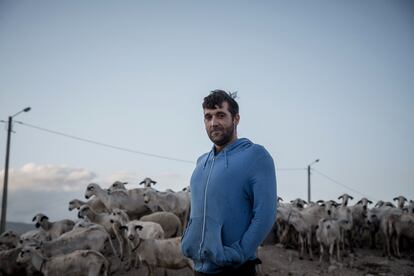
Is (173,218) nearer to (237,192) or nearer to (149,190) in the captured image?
(149,190)

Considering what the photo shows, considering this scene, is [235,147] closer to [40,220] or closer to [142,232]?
[142,232]

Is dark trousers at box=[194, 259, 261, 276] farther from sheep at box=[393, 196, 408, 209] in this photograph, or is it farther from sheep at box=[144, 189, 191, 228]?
sheep at box=[393, 196, 408, 209]

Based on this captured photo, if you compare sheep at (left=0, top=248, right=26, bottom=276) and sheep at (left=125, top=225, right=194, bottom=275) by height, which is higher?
sheep at (left=125, top=225, right=194, bottom=275)

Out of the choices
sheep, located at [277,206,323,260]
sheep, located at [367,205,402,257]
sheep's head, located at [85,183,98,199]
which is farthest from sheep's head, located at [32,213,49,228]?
sheep, located at [367,205,402,257]

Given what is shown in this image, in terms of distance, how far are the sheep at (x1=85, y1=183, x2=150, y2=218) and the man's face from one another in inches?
604

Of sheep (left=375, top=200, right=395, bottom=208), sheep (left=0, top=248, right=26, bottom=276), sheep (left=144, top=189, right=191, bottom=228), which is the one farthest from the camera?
sheep (left=375, top=200, right=395, bottom=208)

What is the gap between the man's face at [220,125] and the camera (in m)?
3.11

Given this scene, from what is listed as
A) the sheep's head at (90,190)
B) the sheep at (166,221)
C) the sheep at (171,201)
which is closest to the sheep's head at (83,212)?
the sheep at (166,221)

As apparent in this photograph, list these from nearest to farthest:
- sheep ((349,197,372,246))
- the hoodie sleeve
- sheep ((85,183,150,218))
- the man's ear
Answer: the hoodie sleeve < the man's ear < sheep ((85,183,150,218)) < sheep ((349,197,372,246))

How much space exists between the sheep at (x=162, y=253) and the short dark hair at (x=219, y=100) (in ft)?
27.3

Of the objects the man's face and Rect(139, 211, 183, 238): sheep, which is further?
Rect(139, 211, 183, 238): sheep

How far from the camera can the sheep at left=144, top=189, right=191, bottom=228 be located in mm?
18359

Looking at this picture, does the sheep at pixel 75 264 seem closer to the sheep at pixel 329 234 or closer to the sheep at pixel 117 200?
the sheep at pixel 117 200

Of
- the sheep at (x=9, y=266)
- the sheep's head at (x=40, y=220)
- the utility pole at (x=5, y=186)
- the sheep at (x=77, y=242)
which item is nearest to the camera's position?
the sheep at (x=9, y=266)
